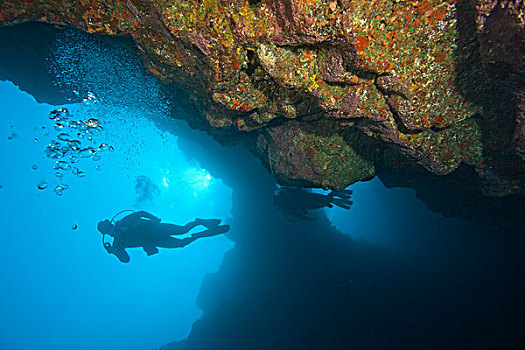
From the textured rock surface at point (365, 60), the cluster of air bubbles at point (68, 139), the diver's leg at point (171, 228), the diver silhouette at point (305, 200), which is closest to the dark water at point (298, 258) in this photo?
the cluster of air bubbles at point (68, 139)

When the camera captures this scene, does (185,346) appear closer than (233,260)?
Yes

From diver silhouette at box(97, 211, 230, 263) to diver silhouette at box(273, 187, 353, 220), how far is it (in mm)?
3279

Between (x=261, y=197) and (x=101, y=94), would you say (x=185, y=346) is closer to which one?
(x=261, y=197)

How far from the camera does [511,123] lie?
317 cm

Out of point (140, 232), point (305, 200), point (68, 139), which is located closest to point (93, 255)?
point (68, 139)

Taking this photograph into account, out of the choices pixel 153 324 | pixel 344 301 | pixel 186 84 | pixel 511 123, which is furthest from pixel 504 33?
pixel 153 324

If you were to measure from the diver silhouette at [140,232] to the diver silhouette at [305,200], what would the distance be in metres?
3.28

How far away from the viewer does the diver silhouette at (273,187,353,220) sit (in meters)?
8.57

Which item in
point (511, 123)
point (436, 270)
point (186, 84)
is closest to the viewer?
point (511, 123)

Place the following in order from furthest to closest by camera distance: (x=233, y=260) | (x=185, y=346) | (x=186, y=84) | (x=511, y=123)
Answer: (x=233, y=260) < (x=185, y=346) < (x=186, y=84) < (x=511, y=123)

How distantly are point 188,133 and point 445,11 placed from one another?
10920mm

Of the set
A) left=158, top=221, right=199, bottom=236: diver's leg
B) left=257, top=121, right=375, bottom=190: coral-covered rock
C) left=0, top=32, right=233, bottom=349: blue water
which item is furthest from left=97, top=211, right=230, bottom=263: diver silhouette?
left=0, top=32, right=233, bottom=349: blue water

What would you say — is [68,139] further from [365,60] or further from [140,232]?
[365,60]

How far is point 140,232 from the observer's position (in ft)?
32.4
